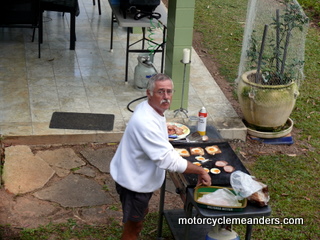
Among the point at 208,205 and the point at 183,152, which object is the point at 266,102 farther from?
the point at 208,205

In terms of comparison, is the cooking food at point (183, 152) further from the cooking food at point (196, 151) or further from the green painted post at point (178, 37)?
the green painted post at point (178, 37)

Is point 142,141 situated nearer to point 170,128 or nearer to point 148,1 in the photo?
point 170,128

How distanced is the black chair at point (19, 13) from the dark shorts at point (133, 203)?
189 inches

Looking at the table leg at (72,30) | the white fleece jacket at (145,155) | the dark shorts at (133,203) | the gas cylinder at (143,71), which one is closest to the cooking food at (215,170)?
the white fleece jacket at (145,155)

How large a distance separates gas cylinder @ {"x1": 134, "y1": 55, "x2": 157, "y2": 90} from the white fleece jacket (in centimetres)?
364

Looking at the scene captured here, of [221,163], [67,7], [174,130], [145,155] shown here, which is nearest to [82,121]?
[174,130]

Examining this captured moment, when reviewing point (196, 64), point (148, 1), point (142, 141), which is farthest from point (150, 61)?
point (142, 141)

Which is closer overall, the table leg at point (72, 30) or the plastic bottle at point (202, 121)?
the plastic bottle at point (202, 121)

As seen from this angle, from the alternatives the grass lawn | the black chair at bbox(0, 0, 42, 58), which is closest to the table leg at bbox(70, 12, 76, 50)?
the black chair at bbox(0, 0, 42, 58)

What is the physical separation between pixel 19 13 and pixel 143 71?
2216 millimetres

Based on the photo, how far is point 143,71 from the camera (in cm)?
802

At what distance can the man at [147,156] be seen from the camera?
A: 13.9 feet

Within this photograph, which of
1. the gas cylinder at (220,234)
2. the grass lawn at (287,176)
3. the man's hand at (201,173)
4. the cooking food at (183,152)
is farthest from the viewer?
the grass lawn at (287,176)

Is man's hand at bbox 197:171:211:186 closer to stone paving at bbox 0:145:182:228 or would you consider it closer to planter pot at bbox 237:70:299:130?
stone paving at bbox 0:145:182:228
